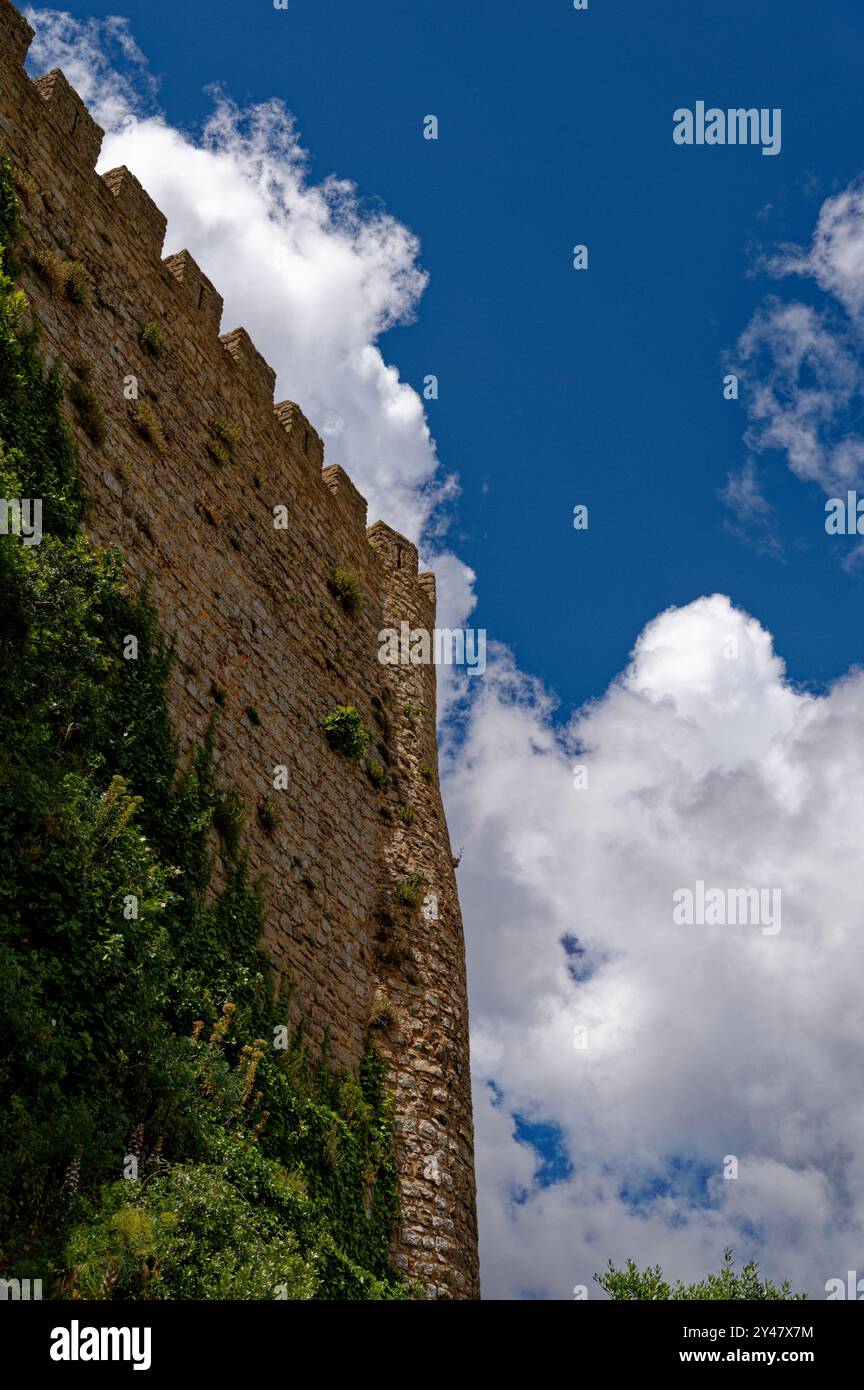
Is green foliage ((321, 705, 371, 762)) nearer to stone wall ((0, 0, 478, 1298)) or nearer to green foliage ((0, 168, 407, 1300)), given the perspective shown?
stone wall ((0, 0, 478, 1298))

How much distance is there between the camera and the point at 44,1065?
7426mm

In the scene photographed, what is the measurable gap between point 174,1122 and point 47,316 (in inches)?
321

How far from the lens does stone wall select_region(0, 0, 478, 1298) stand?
12984mm

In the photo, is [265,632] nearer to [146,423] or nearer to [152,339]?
[146,423]

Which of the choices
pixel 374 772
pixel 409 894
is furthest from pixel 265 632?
pixel 409 894

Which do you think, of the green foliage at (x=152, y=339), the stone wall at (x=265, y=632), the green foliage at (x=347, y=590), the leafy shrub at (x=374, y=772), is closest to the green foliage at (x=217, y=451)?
the stone wall at (x=265, y=632)

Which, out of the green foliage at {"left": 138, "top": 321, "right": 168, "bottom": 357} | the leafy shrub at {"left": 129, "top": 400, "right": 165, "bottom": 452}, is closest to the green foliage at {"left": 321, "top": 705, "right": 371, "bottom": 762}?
the leafy shrub at {"left": 129, "top": 400, "right": 165, "bottom": 452}

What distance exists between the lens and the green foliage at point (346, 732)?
15.8 metres

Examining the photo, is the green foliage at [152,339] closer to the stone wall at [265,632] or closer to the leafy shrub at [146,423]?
the stone wall at [265,632]

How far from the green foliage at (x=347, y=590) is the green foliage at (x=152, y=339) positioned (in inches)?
164

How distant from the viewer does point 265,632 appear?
15.0m

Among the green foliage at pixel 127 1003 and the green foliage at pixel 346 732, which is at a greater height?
the green foliage at pixel 346 732

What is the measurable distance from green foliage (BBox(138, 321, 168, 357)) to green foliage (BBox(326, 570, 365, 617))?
4155 millimetres

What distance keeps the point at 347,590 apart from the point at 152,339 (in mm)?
4656
